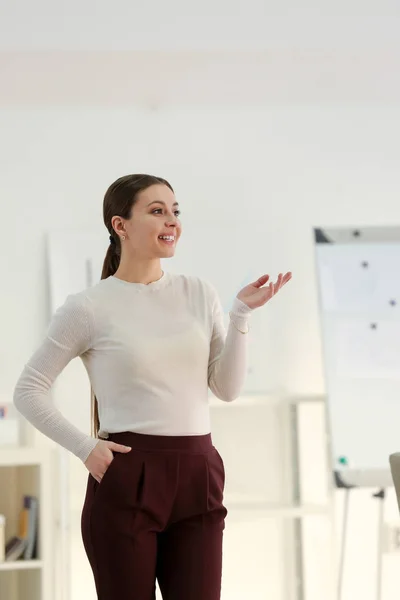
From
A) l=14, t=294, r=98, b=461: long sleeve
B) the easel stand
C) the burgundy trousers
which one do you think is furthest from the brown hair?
the easel stand

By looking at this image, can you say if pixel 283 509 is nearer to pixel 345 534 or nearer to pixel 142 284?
pixel 345 534

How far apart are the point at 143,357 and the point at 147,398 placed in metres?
0.08

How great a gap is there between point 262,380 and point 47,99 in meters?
1.47

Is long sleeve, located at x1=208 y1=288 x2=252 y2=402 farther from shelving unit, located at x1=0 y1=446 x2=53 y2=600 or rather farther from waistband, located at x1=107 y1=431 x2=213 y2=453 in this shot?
shelving unit, located at x1=0 y1=446 x2=53 y2=600

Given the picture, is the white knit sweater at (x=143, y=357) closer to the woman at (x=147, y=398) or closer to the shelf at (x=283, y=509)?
the woman at (x=147, y=398)

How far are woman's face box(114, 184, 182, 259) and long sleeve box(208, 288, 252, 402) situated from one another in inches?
6.2

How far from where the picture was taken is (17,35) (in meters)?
2.90

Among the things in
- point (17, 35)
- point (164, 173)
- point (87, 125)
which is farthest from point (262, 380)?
point (17, 35)

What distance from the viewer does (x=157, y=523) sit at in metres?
1.58

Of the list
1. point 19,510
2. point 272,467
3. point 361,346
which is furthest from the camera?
point 272,467

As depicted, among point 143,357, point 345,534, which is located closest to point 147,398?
point 143,357

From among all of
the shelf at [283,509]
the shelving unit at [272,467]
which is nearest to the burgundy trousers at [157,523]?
the shelf at [283,509]

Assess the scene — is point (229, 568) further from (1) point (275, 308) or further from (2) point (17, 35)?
(2) point (17, 35)

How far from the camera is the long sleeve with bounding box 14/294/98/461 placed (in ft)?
5.57
